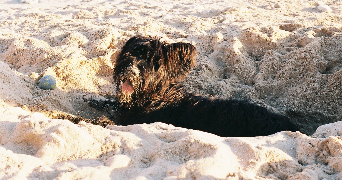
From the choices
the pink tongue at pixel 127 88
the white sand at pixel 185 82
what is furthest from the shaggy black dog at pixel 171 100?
the white sand at pixel 185 82

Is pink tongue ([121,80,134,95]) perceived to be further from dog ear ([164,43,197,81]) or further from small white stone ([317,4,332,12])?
small white stone ([317,4,332,12])

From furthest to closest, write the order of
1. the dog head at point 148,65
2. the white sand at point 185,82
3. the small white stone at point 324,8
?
the small white stone at point 324,8
the dog head at point 148,65
the white sand at point 185,82

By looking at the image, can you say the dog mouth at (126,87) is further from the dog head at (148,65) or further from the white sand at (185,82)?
the white sand at (185,82)

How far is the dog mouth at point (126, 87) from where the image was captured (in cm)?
279

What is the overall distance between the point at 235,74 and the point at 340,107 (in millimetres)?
1462

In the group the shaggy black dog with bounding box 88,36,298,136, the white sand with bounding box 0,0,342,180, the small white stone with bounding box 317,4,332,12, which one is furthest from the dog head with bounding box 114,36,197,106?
the small white stone with bounding box 317,4,332,12

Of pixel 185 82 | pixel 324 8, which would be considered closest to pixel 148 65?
pixel 185 82

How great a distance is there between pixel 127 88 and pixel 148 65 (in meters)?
0.32

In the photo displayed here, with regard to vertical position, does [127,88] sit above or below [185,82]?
above

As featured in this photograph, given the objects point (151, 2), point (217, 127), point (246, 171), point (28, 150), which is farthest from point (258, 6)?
point (28, 150)

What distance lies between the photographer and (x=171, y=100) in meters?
3.16

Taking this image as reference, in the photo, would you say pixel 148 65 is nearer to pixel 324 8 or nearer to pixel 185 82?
pixel 185 82

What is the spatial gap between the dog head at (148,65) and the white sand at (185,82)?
1.77 feet

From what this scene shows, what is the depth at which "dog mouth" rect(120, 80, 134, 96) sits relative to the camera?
2791 mm
